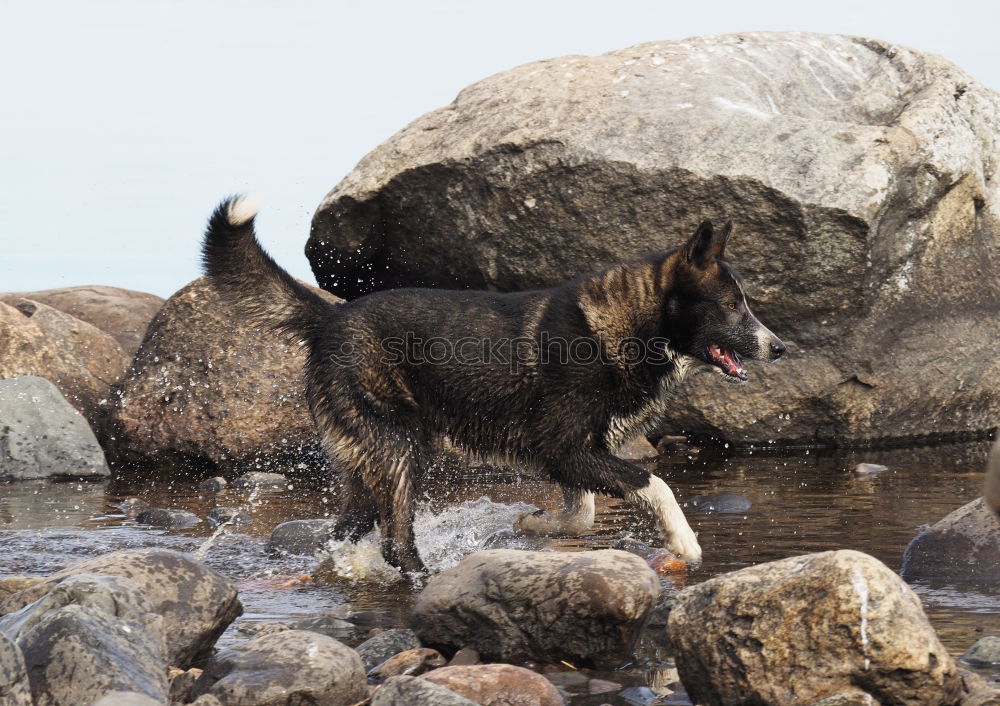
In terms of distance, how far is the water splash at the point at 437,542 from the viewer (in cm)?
688

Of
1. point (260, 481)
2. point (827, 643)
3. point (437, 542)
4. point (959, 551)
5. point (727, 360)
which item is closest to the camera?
point (827, 643)

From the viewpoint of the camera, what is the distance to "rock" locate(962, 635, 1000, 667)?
4.54 m

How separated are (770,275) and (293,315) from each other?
18.3ft

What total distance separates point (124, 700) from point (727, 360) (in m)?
4.59

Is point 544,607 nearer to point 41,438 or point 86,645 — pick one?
point 86,645

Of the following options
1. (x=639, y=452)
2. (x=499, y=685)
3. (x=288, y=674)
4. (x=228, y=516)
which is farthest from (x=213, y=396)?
(x=499, y=685)

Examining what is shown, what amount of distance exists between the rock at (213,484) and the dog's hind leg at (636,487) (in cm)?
442

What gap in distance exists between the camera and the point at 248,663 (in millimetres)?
4410

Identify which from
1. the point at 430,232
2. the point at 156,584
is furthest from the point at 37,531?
the point at 430,232

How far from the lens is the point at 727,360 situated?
7223 millimetres

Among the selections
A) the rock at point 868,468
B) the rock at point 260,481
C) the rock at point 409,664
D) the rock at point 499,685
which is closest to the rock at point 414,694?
the rock at point 499,685

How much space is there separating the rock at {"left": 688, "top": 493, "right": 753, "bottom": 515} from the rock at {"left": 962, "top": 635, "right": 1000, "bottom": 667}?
11.9ft

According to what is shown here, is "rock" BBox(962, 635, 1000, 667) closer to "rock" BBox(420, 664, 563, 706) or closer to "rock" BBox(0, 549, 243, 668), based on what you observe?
"rock" BBox(420, 664, 563, 706)

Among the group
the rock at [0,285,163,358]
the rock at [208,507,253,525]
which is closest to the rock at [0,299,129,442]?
the rock at [0,285,163,358]
